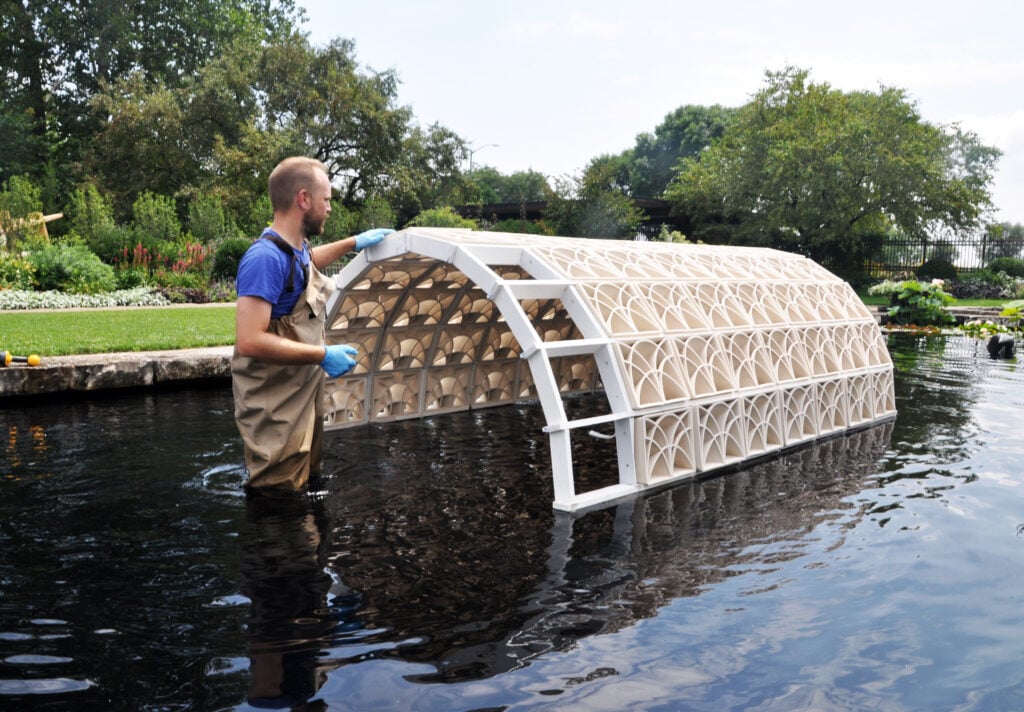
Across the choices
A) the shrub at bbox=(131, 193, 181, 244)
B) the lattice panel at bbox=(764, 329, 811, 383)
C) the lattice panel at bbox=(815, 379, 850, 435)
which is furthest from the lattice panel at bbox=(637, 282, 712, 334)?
the shrub at bbox=(131, 193, 181, 244)

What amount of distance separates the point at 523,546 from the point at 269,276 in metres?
2.45

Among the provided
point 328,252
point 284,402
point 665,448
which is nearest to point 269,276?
point 284,402

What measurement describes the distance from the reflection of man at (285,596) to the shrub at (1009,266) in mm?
37588

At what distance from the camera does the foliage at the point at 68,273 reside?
19281 mm

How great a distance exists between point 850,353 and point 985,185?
112 feet

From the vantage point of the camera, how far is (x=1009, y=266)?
118 ft

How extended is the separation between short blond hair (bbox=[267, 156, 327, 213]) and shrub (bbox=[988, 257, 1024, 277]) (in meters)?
37.2

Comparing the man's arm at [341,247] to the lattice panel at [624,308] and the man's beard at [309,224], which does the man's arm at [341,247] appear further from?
the lattice panel at [624,308]

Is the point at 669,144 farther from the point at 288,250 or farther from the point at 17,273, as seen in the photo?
the point at 288,250

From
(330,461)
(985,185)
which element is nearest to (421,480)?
(330,461)

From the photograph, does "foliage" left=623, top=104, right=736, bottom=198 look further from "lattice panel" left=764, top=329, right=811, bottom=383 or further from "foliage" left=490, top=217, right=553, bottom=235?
"lattice panel" left=764, top=329, right=811, bottom=383

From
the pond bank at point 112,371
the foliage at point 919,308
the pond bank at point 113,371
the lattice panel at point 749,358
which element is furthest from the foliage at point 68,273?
the foliage at point 919,308

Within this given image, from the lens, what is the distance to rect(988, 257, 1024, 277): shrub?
3569 cm

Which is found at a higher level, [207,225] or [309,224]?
[207,225]
